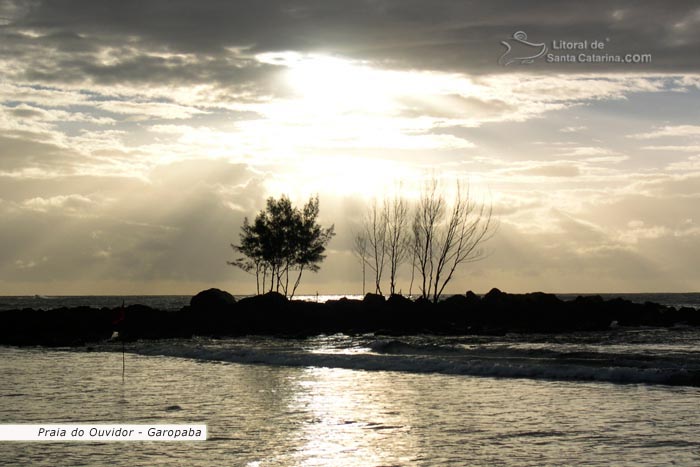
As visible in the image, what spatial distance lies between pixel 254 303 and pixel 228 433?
45489mm

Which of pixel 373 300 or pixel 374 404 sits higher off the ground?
pixel 373 300

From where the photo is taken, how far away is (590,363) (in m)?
28.6

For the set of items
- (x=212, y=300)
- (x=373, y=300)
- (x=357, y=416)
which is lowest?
(x=357, y=416)

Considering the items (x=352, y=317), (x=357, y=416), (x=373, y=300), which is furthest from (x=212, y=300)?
(x=357, y=416)

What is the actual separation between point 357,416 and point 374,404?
6.64 feet

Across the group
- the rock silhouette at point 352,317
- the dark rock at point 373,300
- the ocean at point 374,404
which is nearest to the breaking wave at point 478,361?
the ocean at point 374,404

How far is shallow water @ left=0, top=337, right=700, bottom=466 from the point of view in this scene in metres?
13.6

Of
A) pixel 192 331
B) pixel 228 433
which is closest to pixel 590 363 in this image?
pixel 228 433

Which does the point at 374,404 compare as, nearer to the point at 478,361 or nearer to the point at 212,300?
the point at 478,361

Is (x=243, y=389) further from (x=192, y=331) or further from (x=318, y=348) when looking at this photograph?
(x=192, y=331)

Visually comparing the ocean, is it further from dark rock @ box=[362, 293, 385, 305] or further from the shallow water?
dark rock @ box=[362, 293, 385, 305]

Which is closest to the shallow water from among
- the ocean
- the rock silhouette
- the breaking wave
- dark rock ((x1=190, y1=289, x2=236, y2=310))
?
the ocean

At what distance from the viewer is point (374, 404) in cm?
1952

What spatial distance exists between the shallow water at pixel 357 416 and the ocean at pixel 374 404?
1.9 inches
